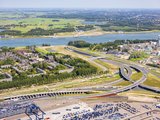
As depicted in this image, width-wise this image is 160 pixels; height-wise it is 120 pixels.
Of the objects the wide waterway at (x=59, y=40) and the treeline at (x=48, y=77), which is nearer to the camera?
the treeline at (x=48, y=77)

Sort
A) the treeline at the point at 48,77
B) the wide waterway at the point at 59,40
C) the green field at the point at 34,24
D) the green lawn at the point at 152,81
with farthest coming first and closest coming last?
the green field at the point at 34,24 < the wide waterway at the point at 59,40 < the green lawn at the point at 152,81 < the treeline at the point at 48,77

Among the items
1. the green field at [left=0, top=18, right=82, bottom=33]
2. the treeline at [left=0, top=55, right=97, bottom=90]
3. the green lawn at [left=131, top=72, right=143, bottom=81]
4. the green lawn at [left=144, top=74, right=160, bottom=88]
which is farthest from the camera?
the green field at [left=0, top=18, right=82, bottom=33]

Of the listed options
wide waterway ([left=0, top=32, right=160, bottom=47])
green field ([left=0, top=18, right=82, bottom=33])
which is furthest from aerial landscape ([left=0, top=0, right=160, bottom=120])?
green field ([left=0, top=18, right=82, bottom=33])

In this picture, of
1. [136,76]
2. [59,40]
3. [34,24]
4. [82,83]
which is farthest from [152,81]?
[34,24]

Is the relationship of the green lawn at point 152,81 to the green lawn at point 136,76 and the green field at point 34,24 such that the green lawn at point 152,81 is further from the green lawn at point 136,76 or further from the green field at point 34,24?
the green field at point 34,24

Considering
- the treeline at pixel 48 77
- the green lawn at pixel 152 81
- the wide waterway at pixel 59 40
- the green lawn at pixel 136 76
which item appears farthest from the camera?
the wide waterway at pixel 59 40

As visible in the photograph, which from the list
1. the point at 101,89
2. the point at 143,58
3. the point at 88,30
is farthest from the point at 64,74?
the point at 88,30

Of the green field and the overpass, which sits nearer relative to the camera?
the overpass

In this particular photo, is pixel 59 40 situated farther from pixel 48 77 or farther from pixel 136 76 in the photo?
pixel 48 77

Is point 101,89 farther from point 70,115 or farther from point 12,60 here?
point 12,60

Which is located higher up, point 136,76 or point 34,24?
point 34,24

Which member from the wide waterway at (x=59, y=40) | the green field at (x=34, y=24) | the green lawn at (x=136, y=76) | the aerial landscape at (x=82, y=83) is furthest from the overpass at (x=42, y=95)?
the green field at (x=34, y=24)

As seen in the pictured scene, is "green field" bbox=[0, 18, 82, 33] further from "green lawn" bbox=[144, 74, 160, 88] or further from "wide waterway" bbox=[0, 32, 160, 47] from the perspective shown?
"green lawn" bbox=[144, 74, 160, 88]
